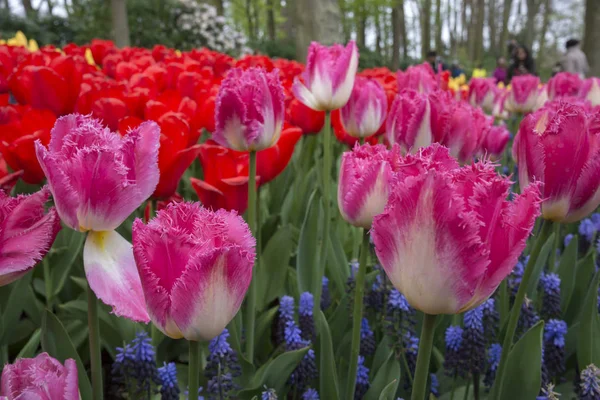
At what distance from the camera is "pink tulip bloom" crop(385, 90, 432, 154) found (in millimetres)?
1519

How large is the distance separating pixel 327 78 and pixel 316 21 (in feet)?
19.3

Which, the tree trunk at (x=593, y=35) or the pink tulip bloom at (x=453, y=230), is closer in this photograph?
the pink tulip bloom at (x=453, y=230)

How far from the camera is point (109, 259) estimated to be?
860mm

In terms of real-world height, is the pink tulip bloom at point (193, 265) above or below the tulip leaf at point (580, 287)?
above

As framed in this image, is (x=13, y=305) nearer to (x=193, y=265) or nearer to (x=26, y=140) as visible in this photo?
(x=26, y=140)

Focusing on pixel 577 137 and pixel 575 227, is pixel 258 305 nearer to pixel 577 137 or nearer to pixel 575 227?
pixel 577 137

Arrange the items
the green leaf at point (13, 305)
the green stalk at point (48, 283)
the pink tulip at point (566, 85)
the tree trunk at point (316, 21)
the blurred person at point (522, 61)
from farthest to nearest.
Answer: the blurred person at point (522, 61) → the tree trunk at point (316, 21) → the pink tulip at point (566, 85) → the green stalk at point (48, 283) → the green leaf at point (13, 305)

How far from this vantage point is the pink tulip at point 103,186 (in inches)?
30.4

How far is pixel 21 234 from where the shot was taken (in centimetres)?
75

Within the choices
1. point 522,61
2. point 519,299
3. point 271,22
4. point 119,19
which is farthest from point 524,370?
point 271,22

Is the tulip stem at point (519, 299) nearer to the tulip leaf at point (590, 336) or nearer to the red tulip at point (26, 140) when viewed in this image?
the tulip leaf at point (590, 336)

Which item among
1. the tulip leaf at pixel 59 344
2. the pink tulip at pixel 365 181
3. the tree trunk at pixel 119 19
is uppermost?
the tree trunk at pixel 119 19

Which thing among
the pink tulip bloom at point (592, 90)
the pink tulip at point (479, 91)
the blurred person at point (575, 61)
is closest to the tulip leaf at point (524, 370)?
the pink tulip bloom at point (592, 90)

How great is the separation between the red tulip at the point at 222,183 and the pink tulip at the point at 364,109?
60 cm
